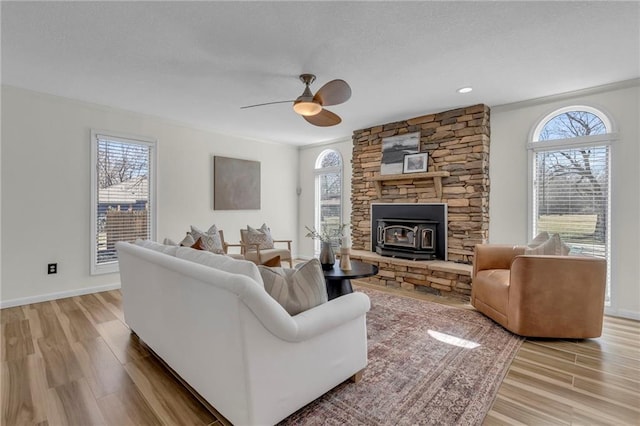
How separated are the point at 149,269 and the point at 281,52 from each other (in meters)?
2.03

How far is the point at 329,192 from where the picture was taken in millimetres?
6246

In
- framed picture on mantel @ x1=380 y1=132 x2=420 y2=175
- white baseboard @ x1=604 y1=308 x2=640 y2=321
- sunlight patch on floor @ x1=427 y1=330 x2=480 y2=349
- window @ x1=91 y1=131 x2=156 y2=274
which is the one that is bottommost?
sunlight patch on floor @ x1=427 y1=330 x2=480 y2=349

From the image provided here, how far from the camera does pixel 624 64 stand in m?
2.88

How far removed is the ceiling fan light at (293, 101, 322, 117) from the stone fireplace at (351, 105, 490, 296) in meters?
2.13

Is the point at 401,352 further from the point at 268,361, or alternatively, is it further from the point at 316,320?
the point at 268,361

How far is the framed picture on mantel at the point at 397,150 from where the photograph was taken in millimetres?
4633

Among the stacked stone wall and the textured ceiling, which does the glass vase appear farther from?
the stacked stone wall

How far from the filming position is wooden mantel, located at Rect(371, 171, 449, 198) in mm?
4270

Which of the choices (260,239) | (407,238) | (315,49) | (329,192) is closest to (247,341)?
(315,49)

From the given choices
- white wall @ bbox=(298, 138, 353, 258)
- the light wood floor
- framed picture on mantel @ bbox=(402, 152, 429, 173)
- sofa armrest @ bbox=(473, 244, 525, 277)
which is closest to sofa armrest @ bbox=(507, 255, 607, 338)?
the light wood floor

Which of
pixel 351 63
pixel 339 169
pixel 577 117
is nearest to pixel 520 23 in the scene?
pixel 351 63

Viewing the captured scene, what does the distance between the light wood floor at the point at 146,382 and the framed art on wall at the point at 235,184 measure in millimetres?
2821

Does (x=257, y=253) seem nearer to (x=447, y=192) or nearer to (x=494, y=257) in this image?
(x=447, y=192)

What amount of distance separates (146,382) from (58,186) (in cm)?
307
